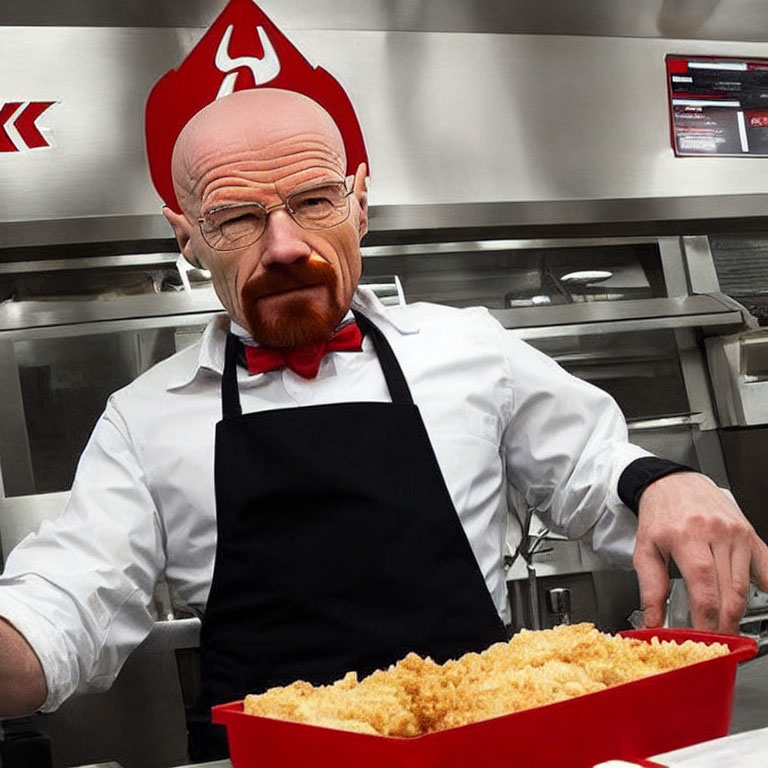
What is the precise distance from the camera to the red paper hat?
68.2 inches

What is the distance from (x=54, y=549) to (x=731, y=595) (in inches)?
34.0

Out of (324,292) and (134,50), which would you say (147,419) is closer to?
(324,292)

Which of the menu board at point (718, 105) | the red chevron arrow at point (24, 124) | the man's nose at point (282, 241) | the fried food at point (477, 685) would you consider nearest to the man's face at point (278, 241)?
the man's nose at point (282, 241)

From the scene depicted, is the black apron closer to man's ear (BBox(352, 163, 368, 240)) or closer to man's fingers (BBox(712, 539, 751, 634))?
man's ear (BBox(352, 163, 368, 240))

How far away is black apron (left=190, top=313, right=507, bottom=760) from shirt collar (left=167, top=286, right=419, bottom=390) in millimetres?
149

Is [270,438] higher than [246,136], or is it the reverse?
[246,136]

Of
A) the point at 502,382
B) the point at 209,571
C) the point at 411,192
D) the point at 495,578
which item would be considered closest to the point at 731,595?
the point at 495,578

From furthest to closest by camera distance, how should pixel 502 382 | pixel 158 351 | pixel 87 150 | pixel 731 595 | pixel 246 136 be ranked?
pixel 158 351 → pixel 87 150 → pixel 502 382 → pixel 246 136 → pixel 731 595

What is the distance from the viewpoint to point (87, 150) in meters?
2.27

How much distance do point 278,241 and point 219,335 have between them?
291 mm

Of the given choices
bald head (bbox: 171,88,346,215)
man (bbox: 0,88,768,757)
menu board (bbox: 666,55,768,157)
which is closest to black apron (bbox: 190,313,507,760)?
man (bbox: 0,88,768,757)

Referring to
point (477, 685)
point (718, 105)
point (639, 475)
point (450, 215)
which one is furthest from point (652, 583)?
point (718, 105)

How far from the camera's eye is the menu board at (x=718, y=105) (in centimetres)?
261

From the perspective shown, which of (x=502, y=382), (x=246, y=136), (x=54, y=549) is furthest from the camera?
(x=502, y=382)
